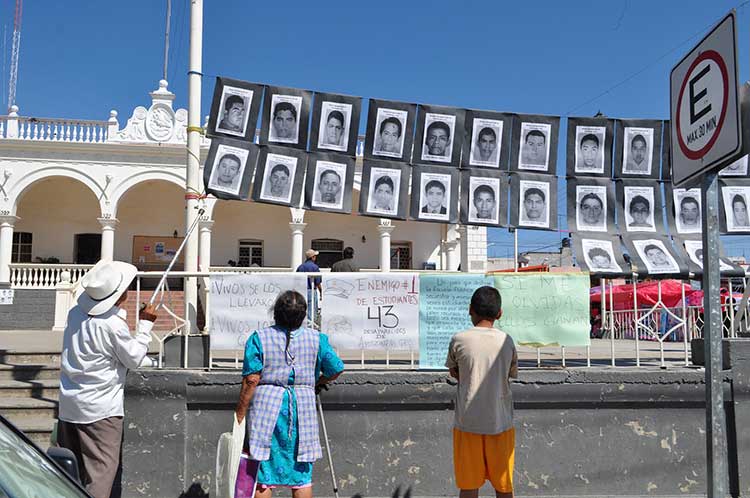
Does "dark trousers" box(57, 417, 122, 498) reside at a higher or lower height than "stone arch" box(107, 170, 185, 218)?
lower

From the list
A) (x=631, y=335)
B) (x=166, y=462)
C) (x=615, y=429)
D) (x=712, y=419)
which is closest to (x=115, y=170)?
(x=631, y=335)

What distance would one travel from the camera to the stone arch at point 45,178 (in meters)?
20.5

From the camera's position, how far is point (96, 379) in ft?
12.6

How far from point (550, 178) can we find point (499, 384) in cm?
308

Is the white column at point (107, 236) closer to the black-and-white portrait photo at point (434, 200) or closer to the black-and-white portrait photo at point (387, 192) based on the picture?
the black-and-white portrait photo at point (387, 192)

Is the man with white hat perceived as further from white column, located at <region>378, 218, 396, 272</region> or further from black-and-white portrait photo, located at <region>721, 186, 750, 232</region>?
white column, located at <region>378, 218, 396, 272</region>

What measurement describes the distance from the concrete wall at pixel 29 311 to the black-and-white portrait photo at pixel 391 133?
47.0 ft

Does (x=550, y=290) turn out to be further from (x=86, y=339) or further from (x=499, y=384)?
(x=86, y=339)

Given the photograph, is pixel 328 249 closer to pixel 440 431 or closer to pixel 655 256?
pixel 655 256

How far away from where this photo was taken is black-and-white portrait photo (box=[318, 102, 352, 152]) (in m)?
6.11

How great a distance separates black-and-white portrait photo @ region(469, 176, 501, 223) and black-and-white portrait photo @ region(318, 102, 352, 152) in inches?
52.9

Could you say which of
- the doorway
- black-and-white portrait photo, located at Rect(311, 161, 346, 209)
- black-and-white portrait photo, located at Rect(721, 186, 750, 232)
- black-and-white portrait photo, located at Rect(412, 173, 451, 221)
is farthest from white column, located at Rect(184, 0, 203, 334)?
the doorway

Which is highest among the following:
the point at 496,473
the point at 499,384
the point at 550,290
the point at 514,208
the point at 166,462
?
the point at 514,208

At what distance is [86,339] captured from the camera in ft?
12.6
